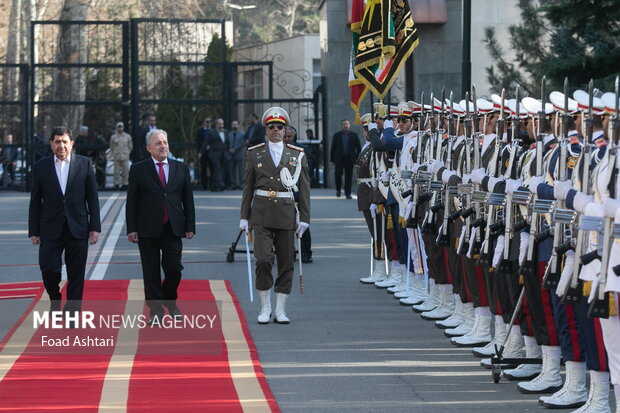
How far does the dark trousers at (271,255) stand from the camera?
42.9 feet

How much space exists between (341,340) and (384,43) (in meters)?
5.82

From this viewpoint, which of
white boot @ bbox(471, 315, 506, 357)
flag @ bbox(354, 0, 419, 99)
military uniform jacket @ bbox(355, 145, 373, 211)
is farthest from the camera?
flag @ bbox(354, 0, 419, 99)

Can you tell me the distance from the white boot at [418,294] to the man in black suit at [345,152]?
15749 millimetres

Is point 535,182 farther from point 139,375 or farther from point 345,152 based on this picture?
point 345,152

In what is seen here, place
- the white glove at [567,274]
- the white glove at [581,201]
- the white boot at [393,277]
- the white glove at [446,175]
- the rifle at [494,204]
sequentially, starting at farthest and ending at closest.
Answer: the white boot at [393,277] < the white glove at [446,175] < the rifle at [494,204] < the white glove at [567,274] < the white glove at [581,201]

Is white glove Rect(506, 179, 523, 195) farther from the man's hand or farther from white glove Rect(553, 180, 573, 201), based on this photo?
the man's hand

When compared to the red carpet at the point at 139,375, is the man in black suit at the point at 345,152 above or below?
above

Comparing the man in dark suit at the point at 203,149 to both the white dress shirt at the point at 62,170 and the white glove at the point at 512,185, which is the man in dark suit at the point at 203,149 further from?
the white glove at the point at 512,185

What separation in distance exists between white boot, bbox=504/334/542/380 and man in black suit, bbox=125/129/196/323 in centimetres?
368

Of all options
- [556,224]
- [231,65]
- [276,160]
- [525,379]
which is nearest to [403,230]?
[276,160]

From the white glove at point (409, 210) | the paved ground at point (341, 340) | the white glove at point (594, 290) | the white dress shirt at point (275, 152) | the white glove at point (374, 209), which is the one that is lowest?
the paved ground at point (341, 340)

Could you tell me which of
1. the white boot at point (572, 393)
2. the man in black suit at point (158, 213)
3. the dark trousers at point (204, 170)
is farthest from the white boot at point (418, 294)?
the dark trousers at point (204, 170)

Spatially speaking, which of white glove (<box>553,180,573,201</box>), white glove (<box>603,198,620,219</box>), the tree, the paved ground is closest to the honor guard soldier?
the paved ground

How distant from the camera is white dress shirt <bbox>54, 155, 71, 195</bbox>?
1277 cm
